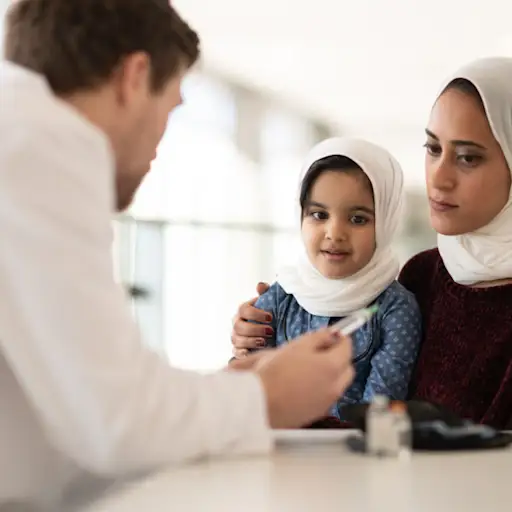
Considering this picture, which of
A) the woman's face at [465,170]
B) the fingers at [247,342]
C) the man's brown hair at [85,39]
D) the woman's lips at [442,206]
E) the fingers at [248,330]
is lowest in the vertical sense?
the fingers at [247,342]

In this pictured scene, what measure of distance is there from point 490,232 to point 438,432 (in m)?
0.66

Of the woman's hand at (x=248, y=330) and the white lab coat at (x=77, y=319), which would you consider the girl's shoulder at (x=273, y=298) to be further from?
the white lab coat at (x=77, y=319)

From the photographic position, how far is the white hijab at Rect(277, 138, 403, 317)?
1.72 metres

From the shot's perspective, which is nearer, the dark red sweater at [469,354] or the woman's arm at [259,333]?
the dark red sweater at [469,354]

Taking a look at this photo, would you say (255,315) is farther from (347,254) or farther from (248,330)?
(347,254)

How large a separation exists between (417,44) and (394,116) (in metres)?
1.66

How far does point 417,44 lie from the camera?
5.22 metres

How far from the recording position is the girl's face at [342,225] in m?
1.75

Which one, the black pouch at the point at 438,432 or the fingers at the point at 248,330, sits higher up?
the black pouch at the point at 438,432

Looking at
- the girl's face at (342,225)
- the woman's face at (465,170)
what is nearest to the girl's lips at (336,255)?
the girl's face at (342,225)

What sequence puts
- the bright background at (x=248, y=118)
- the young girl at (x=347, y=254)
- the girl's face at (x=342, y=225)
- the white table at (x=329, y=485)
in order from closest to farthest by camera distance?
the white table at (x=329, y=485) < the young girl at (x=347, y=254) < the girl's face at (x=342, y=225) < the bright background at (x=248, y=118)

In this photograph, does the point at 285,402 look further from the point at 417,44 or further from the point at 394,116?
the point at 394,116

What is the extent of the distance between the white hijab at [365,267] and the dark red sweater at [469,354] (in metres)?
0.16

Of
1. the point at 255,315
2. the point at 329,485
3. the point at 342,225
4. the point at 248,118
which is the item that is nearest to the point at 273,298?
the point at 255,315
